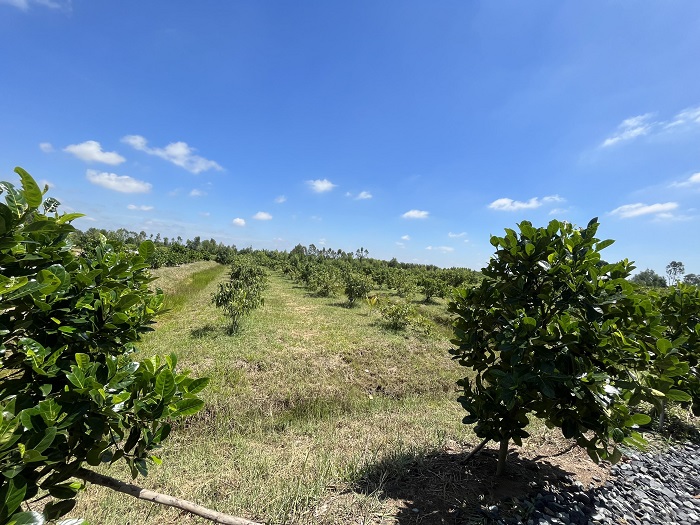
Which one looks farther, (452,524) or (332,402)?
(332,402)

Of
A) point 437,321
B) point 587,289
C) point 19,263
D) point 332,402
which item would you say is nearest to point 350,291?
point 437,321

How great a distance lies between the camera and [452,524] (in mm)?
2590

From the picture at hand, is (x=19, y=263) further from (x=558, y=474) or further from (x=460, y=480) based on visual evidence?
(x=558, y=474)

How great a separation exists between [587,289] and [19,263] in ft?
12.4

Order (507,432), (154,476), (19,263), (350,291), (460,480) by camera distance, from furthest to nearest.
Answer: (350,291) < (154,476) < (460,480) < (507,432) < (19,263)

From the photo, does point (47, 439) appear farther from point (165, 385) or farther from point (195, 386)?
point (195, 386)

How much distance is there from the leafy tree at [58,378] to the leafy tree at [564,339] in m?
2.51

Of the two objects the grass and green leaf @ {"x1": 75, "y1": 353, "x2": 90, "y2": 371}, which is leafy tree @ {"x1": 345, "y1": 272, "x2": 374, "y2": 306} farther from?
green leaf @ {"x1": 75, "y1": 353, "x2": 90, "y2": 371}

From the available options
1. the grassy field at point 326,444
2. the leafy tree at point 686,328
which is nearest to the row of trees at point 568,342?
the grassy field at point 326,444

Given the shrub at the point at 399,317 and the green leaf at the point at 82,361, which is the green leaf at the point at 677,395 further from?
the shrub at the point at 399,317

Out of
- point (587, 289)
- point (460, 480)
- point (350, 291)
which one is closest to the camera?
point (587, 289)

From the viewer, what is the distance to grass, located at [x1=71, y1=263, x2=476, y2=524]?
2949mm

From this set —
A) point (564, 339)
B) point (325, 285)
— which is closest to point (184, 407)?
point (564, 339)

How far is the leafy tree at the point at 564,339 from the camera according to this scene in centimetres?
228
